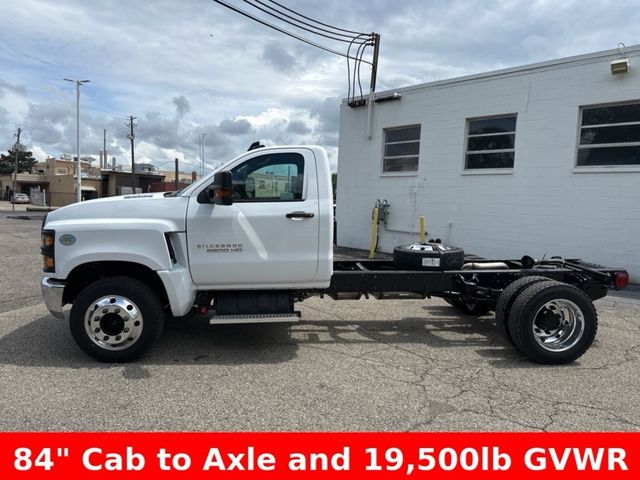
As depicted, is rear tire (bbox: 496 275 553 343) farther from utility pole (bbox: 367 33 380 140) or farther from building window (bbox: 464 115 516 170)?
utility pole (bbox: 367 33 380 140)

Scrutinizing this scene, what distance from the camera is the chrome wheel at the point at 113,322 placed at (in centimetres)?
451

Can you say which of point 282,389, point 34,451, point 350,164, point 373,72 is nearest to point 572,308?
point 282,389

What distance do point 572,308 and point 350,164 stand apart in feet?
34.6

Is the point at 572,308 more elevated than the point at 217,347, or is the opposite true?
the point at 572,308

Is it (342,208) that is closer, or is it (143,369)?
(143,369)

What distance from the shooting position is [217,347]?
5176mm

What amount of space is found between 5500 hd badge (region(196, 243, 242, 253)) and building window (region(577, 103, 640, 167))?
29.2 feet

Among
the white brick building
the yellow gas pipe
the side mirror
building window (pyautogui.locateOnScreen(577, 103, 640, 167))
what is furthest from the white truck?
the yellow gas pipe

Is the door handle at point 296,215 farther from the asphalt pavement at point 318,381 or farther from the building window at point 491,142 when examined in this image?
the building window at point 491,142

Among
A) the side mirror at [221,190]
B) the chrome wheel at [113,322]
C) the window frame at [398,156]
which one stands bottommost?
the chrome wheel at [113,322]

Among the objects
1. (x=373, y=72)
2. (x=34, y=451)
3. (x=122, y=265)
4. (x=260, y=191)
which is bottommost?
(x=34, y=451)

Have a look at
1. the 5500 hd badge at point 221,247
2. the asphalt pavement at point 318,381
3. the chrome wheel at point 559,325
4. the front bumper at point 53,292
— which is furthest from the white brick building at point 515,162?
the front bumper at point 53,292

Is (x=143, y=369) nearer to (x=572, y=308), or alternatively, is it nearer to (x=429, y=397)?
(x=429, y=397)

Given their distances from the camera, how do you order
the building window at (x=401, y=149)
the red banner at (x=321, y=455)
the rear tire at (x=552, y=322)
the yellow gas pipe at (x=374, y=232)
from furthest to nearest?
the yellow gas pipe at (x=374, y=232) → the building window at (x=401, y=149) → the rear tire at (x=552, y=322) → the red banner at (x=321, y=455)
